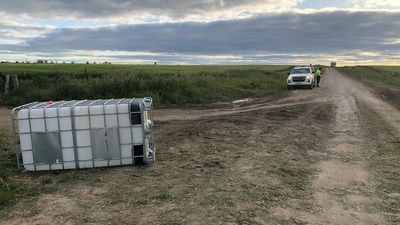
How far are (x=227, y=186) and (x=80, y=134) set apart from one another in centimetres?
293

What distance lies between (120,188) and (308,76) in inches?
1116

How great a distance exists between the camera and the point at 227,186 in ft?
22.1

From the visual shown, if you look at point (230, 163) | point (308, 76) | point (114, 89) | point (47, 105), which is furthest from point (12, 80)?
point (308, 76)

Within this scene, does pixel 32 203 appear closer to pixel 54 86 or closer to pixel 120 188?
pixel 120 188

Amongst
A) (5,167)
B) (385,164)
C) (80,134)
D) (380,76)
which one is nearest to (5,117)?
(5,167)

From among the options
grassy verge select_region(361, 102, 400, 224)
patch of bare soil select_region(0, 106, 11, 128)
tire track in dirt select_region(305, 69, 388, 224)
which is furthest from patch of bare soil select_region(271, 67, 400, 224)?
patch of bare soil select_region(0, 106, 11, 128)

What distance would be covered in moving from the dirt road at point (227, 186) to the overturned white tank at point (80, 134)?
0.31 m

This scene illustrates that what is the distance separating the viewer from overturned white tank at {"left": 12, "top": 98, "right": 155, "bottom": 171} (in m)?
7.78

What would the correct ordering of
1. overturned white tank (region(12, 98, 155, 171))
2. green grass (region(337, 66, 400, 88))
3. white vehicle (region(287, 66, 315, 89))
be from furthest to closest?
green grass (region(337, 66, 400, 88)) → white vehicle (region(287, 66, 315, 89)) → overturned white tank (region(12, 98, 155, 171))

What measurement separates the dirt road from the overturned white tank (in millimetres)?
306

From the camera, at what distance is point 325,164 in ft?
27.2

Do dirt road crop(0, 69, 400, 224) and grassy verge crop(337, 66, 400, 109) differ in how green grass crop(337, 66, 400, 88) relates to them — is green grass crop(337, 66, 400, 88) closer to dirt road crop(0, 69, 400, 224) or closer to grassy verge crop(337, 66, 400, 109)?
grassy verge crop(337, 66, 400, 109)

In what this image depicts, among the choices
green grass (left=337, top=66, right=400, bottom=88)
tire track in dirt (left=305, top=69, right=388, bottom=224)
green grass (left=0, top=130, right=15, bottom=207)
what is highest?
green grass (left=0, top=130, right=15, bottom=207)

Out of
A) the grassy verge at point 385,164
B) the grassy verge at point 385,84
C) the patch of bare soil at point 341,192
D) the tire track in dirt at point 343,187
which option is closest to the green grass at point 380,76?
the grassy verge at point 385,84
